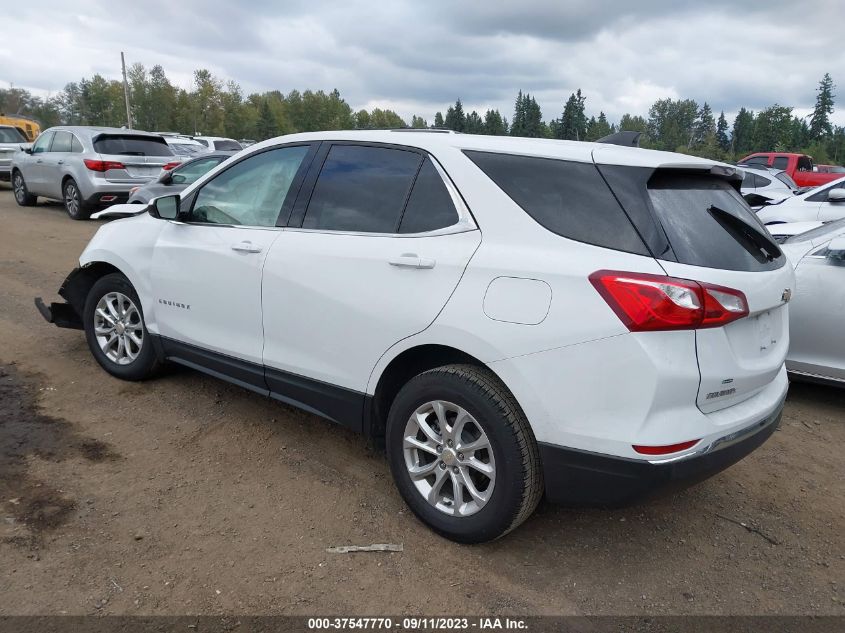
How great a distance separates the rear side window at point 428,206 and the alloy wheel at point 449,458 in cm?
81

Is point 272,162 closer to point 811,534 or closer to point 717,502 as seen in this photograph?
point 717,502

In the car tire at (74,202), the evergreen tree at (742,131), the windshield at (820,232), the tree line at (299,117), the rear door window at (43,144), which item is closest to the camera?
the windshield at (820,232)

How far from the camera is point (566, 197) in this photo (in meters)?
2.71

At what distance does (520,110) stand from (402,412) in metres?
89.1

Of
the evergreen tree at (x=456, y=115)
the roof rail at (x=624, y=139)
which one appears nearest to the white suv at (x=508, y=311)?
the roof rail at (x=624, y=139)

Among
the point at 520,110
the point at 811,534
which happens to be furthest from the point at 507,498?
the point at 520,110

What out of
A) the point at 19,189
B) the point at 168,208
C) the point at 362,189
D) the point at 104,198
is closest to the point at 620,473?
the point at 362,189

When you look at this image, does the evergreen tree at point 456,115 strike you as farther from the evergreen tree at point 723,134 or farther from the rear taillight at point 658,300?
the rear taillight at point 658,300

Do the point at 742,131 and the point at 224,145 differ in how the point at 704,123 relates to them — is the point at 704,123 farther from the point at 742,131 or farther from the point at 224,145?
the point at 224,145

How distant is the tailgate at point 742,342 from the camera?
8.11 feet

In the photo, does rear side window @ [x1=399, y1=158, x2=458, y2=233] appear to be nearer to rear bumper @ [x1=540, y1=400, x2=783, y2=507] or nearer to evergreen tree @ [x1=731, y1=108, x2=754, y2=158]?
rear bumper @ [x1=540, y1=400, x2=783, y2=507]

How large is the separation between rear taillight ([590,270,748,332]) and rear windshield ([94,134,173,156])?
1213cm

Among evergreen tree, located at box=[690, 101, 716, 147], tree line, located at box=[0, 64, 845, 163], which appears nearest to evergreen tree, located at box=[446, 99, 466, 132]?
tree line, located at box=[0, 64, 845, 163]

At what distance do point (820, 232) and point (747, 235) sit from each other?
2.52 m
